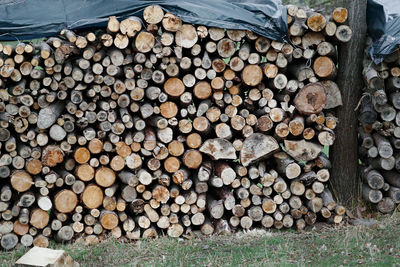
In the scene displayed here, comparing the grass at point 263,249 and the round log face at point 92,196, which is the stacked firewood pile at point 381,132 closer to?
the grass at point 263,249

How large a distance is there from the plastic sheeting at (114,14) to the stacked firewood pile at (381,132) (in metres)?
1.13

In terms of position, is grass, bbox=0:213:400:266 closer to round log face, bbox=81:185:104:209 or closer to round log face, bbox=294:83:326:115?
round log face, bbox=81:185:104:209

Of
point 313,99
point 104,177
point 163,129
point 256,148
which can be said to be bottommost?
point 104,177

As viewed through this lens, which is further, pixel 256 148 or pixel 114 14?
pixel 256 148

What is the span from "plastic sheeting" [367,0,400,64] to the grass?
1.76 metres

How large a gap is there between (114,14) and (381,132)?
308cm

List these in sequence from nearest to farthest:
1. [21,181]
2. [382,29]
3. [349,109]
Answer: [21,181]
[382,29]
[349,109]

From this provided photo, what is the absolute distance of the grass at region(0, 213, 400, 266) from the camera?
4.18 metres

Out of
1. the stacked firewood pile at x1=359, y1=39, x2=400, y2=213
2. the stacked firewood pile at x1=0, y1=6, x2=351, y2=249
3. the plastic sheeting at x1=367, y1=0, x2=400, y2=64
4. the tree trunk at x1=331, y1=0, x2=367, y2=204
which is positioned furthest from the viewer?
the tree trunk at x1=331, y1=0, x2=367, y2=204

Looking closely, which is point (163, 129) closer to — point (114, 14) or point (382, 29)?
point (114, 14)

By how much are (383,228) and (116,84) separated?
3079 millimetres

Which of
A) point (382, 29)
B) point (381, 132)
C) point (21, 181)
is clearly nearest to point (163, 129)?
point (21, 181)

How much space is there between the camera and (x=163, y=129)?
4895mm

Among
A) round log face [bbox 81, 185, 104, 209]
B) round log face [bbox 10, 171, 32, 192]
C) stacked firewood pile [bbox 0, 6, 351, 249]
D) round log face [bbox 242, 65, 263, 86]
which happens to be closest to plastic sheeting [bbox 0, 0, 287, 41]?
stacked firewood pile [bbox 0, 6, 351, 249]
